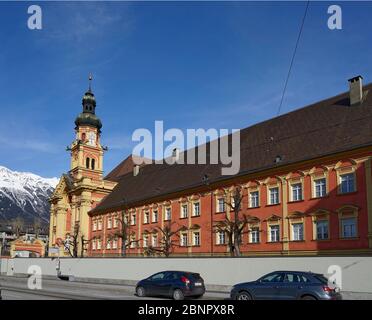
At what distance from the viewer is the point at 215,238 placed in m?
44.9

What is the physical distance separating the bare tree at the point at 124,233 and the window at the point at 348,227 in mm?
28796

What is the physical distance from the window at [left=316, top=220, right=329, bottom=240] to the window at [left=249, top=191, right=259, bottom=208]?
23.5 feet

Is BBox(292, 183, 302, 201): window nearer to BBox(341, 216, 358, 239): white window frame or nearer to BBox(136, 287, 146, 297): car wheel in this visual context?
BBox(341, 216, 358, 239): white window frame

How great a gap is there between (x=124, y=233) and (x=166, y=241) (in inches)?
317

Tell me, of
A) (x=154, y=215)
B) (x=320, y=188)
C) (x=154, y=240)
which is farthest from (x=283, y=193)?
(x=154, y=240)

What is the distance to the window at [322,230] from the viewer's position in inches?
1371

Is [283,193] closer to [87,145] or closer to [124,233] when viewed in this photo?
[124,233]

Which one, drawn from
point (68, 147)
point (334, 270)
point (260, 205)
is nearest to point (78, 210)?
point (68, 147)

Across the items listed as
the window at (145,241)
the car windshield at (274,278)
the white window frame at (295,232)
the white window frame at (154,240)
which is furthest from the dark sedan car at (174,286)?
the window at (145,241)

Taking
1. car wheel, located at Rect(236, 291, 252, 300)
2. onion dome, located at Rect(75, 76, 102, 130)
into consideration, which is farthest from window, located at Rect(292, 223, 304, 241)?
onion dome, located at Rect(75, 76, 102, 130)

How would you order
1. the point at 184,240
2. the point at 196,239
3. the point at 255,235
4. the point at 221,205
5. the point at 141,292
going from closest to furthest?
1. the point at 141,292
2. the point at 255,235
3. the point at 221,205
4. the point at 196,239
5. the point at 184,240

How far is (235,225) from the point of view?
3809cm

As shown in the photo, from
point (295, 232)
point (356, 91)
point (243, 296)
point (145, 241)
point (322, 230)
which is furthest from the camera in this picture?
point (145, 241)

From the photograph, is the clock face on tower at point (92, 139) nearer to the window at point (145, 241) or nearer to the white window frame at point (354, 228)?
the window at point (145, 241)
